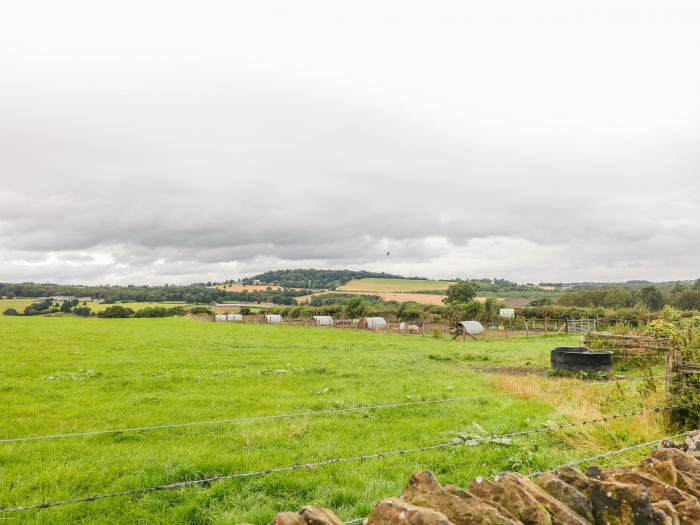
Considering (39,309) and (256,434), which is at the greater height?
(256,434)

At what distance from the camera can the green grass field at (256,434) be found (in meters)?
6.15

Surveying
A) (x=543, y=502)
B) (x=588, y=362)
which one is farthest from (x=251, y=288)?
(x=543, y=502)

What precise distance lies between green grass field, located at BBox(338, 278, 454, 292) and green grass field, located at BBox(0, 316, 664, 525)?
11365 centimetres

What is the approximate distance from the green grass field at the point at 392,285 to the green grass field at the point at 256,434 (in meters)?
114

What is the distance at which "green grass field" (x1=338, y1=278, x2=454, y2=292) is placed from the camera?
5281 inches

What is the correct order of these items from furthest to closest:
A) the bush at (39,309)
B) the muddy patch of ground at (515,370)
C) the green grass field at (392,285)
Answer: the green grass field at (392,285), the bush at (39,309), the muddy patch of ground at (515,370)

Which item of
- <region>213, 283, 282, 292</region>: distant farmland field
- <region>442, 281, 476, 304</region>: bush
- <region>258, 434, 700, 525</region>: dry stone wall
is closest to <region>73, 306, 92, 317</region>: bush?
<region>213, 283, 282, 292</region>: distant farmland field

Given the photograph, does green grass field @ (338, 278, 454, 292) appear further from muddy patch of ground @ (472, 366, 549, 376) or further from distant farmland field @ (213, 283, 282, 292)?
muddy patch of ground @ (472, 366, 549, 376)

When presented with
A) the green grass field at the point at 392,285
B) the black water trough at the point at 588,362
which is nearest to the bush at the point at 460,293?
the green grass field at the point at 392,285

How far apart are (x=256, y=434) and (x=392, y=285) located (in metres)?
137

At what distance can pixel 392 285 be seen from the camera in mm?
145125

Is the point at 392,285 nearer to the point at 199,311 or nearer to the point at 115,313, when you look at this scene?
the point at 199,311

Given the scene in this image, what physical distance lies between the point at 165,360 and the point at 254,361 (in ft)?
14.5

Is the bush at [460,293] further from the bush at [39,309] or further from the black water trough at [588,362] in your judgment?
the bush at [39,309]
